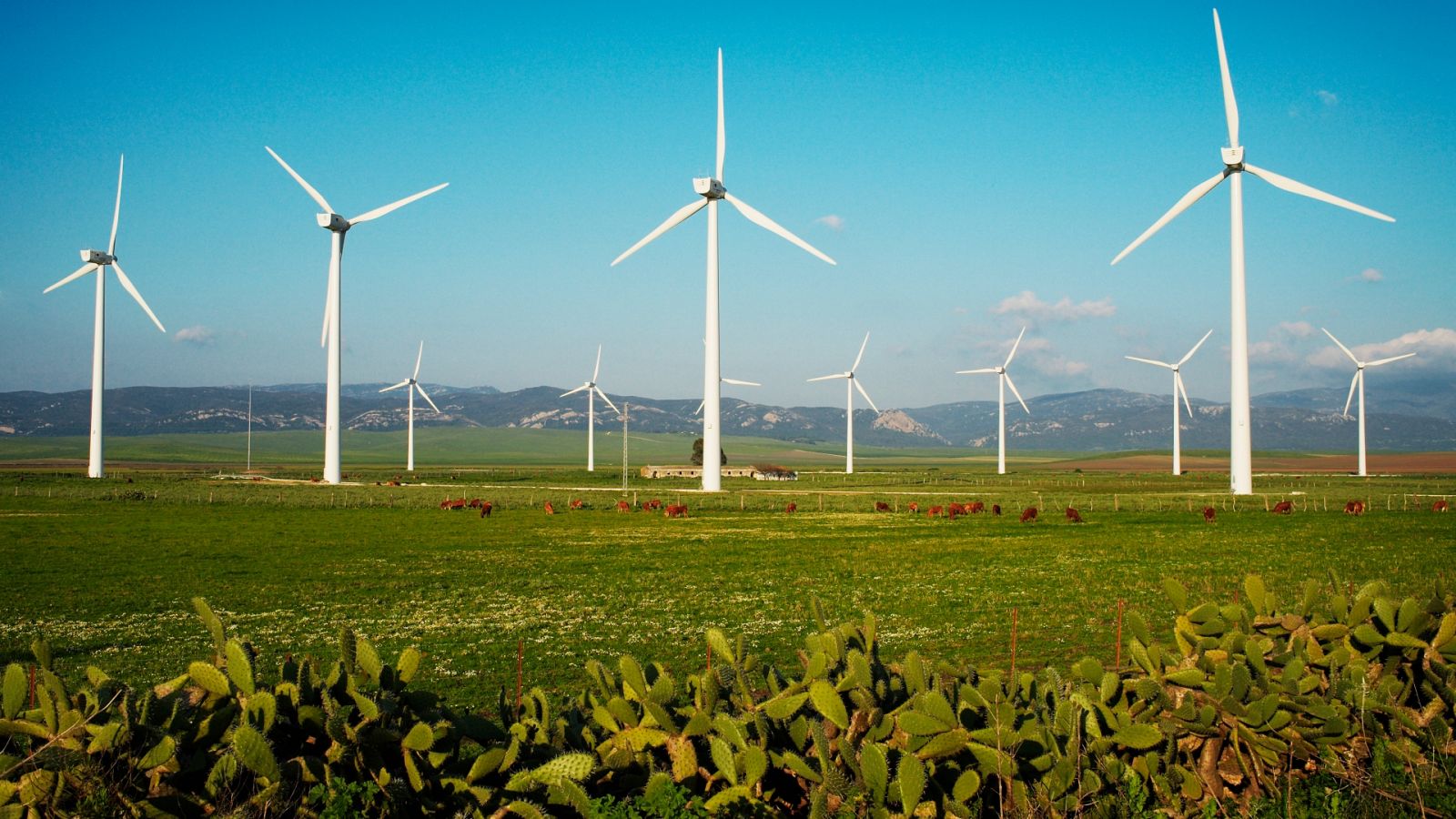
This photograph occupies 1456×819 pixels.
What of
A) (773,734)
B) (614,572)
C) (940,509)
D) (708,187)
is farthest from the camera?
(708,187)

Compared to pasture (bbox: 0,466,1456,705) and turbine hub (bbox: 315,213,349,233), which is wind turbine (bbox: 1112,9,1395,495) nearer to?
pasture (bbox: 0,466,1456,705)

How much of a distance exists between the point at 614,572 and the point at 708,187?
58.9m

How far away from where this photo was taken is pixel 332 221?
9712cm

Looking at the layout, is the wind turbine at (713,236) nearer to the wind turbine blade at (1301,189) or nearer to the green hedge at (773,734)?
the wind turbine blade at (1301,189)

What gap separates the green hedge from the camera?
511cm

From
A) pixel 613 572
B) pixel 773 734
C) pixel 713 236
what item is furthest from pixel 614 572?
pixel 713 236

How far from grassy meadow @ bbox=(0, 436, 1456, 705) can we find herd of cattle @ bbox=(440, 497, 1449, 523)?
1165 millimetres

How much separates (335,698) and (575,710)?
1523mm

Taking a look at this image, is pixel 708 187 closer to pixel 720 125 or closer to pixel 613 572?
pixel 720 125

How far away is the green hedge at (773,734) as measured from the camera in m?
5.11

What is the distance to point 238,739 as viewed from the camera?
4.86 m

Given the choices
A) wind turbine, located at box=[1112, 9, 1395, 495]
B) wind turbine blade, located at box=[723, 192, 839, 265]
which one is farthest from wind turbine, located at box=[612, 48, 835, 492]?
wind turbine, located at box=[1112, 9, 1395, 495]

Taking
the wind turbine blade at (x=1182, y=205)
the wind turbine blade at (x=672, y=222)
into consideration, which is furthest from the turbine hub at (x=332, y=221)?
the wind turbine blade at (x=1182, y=205)

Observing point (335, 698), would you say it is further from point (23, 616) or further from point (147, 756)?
point (23, 616)
